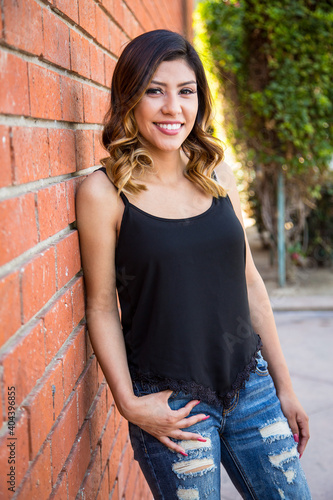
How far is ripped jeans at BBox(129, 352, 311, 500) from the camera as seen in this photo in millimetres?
1619

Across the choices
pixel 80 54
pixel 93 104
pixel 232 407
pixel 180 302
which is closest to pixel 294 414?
pixel 232 407

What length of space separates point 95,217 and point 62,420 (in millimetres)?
581

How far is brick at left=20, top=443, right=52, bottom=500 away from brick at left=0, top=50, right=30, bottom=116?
72cm

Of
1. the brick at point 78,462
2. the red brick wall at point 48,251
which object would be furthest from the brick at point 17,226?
the brick at point 78,462

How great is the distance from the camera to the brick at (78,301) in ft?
5.13

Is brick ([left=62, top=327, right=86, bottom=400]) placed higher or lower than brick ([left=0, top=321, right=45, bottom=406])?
lower

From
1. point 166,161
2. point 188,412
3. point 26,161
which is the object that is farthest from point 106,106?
point 188,412

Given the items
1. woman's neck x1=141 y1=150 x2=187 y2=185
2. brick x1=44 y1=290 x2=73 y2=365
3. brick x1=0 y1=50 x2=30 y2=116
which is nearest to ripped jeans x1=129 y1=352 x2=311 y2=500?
brick x1=44 y1=290 x2=73 y2=365

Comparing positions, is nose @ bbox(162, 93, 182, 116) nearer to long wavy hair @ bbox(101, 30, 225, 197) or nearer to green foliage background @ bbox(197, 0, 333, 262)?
long wavy hair @ bbox(101, 30, 225, 197)

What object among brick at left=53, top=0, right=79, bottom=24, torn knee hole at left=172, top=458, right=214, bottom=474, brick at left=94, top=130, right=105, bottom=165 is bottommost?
torn knee hole at left=172, top=458, right=214, bottom=474

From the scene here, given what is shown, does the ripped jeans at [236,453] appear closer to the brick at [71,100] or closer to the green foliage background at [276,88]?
the brick at [71,100]

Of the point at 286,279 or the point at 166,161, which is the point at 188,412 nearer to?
the point at 166,161

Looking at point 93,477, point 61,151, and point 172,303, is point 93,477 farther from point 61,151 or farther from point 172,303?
point 61,151

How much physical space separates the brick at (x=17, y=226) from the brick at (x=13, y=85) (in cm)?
17
